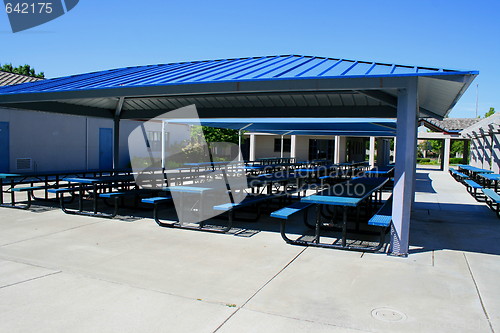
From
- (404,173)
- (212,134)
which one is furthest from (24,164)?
(404,173)

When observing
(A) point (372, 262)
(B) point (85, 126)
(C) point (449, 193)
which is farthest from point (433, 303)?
(B) point (85, 126)

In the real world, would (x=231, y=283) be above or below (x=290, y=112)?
below

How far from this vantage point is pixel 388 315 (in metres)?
3.59

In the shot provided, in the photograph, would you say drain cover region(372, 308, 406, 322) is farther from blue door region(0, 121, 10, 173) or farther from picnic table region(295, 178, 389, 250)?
blue door region(0, 121, 10, 173)

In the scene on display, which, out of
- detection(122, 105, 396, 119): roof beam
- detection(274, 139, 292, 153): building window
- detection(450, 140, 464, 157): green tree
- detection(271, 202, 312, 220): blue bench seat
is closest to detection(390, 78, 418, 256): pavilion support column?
detection(271, 202, 312, 220): blue bench seat

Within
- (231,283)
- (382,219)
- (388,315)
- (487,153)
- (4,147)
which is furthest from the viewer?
(487,153)

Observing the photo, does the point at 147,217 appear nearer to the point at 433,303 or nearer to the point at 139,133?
the point at 433,303

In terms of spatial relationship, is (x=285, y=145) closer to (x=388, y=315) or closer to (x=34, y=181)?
(x=34, y=181)

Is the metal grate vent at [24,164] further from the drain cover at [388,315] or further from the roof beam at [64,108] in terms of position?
the drain cover at [388,315]

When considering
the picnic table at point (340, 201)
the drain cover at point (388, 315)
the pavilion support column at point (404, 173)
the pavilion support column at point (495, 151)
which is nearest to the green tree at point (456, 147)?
the pavilion support column at point (495, 151)

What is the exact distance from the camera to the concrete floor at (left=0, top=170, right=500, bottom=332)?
11.1 ft

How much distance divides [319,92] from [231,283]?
4780 mm

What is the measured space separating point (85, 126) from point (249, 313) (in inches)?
677

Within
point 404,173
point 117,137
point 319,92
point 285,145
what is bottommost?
point 404,173
